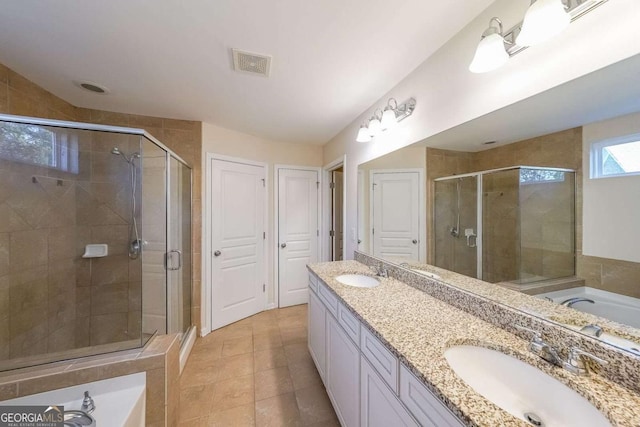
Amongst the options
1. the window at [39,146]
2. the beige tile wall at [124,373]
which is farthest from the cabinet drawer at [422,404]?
the window at [39,146]

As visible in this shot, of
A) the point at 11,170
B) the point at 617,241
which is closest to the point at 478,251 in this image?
the point at 617,241

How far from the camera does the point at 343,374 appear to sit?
134 cm

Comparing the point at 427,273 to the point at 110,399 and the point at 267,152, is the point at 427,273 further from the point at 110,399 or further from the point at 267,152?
the point at 267,152

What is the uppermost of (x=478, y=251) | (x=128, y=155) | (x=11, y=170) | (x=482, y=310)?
(x=128, y=155)

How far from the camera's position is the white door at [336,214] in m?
3.49

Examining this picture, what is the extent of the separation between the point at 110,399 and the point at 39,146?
5.87 ft

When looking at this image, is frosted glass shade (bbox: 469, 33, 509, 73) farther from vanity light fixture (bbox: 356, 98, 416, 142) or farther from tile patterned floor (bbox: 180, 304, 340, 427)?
tile patterned floor (bbox: 180, 304, 340, 427)

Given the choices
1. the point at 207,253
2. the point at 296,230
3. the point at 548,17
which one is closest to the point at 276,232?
the point at 296,230

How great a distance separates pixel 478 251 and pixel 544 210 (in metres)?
0.36

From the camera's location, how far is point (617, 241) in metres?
0.77

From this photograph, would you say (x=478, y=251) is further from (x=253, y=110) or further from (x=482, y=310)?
(x=253, y=110)

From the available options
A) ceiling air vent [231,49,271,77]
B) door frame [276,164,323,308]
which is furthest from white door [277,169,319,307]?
ceiling air vent [231,49,271,77]

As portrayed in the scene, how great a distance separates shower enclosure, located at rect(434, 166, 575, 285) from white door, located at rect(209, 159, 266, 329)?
2.20 metres
